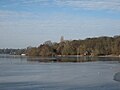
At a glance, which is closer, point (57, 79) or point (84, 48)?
point (57, 79)

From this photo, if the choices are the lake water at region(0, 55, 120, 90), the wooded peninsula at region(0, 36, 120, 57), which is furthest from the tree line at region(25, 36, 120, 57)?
the lake water at region(0, 55, 120, 90)

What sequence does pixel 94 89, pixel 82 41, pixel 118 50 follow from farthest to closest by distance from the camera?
pixel 82 41, pixel 118 50, pixel 94 89

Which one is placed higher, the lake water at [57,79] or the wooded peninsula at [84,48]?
the wooded peninsula at [84,48]

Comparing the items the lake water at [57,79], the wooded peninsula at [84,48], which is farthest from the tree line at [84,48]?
the lake water at [57,79]

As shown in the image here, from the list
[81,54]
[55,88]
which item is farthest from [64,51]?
[55,88]

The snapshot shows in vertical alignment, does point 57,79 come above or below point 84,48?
below

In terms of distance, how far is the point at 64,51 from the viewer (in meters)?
175

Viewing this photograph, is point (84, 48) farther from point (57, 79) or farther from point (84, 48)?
point (57, 79)

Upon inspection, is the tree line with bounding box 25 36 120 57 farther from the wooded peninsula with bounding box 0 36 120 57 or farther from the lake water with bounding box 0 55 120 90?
the lake water with bounding box 0 55 120 90

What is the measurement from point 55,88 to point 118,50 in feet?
445

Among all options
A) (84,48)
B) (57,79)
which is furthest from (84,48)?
(57,79)

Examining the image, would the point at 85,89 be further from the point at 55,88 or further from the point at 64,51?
the point at 64,51

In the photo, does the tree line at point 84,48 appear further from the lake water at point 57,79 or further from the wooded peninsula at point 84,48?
the lake water at point 57,79

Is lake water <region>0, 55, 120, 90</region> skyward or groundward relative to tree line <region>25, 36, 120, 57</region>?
groundward
